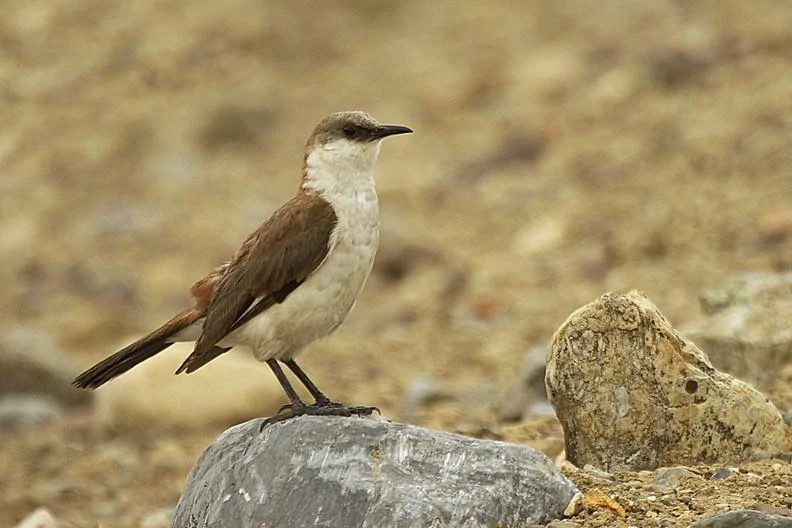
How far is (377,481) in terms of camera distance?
605 centimetres

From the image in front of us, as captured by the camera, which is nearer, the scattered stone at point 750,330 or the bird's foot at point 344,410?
the bird's foot at point 344,410

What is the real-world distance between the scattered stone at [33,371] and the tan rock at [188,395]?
4.95 ft

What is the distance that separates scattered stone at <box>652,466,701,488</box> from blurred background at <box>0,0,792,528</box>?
1.45 m

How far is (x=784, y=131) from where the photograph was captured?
14945 mm

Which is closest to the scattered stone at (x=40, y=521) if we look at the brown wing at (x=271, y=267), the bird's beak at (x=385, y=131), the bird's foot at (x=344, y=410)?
the brown wing at (x=271, y=267)

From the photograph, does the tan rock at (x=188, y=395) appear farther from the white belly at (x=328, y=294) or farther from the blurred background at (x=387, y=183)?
the white belly at (x=328, y=294)

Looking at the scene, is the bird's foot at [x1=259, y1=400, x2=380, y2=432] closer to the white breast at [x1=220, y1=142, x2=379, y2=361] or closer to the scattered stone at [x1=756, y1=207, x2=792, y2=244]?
the white breast at [x1=220, y1=142, x2=379, y2=361]

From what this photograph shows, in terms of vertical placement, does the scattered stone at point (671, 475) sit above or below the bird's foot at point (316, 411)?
below

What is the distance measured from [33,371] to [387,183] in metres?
6.88

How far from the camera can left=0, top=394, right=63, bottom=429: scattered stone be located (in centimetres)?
1206

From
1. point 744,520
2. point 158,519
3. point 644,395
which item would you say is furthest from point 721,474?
point 158,519

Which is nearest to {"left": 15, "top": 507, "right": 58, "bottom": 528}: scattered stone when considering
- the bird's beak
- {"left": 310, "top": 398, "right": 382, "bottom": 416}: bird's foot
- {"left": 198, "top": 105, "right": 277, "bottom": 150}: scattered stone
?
{"left": 310, "top": 398, "right": 382, "bottom": 416}: bird's foot

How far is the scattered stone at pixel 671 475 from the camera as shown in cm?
643

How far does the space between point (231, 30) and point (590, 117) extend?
25.1ft
